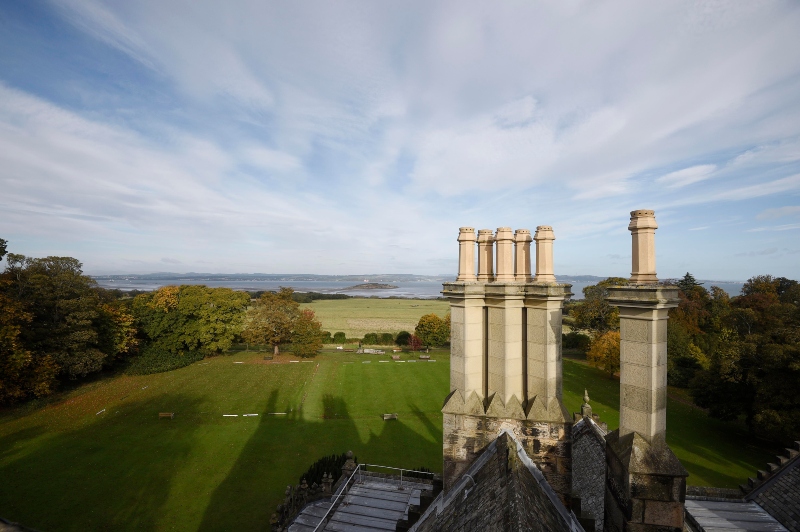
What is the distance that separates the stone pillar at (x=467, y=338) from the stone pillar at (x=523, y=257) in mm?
809

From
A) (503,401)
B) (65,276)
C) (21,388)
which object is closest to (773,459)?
(503,401)

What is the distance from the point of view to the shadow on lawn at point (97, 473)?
1471cm

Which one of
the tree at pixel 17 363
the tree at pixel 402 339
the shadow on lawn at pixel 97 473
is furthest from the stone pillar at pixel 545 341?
the tree at pixel 402 339

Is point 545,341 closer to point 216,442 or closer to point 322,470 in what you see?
point 322,470

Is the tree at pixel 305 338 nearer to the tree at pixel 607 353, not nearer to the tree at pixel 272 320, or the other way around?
the tree at pixel 272 320

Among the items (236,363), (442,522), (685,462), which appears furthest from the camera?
(236,363)

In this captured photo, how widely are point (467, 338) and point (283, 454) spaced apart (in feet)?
57.5

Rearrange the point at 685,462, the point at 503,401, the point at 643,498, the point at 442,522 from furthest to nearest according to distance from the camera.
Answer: the point at 685,462 < the point at 503,401 < the point at 442,522 < the point at 643,498

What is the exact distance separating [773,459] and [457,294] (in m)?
24.6

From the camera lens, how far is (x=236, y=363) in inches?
1561

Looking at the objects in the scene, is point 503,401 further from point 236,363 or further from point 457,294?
point 236,363

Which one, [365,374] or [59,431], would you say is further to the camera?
[365,374]

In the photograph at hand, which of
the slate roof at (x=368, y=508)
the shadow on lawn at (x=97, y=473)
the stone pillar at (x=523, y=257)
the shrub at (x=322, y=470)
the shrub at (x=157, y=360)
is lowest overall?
the shadow on lawn at (x=97, y=473)

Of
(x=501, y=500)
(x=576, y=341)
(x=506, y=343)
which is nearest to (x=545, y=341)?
(x=506, y=343)
